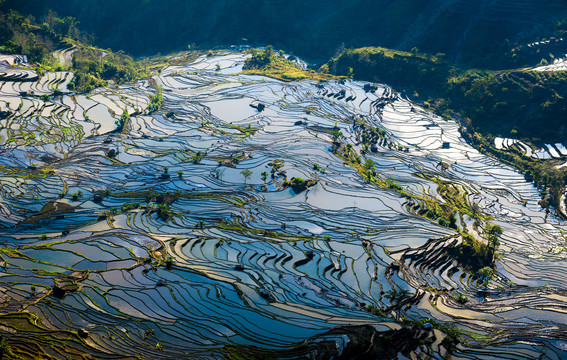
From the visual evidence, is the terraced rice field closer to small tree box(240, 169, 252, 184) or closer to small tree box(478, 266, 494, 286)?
small tree box(240, 169, 252, 184)

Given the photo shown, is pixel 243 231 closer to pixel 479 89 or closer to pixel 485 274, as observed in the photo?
pixel 485 274

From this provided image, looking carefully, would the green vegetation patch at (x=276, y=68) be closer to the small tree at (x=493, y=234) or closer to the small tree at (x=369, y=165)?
the small tree at (x=369, y=165)

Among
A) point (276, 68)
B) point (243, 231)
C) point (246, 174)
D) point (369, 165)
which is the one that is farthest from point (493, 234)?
point (276, 68)

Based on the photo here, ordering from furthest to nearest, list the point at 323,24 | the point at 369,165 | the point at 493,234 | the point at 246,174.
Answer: the point at 323,24 < the point at 369,165 < the point at 246,174 < the point at 493,234

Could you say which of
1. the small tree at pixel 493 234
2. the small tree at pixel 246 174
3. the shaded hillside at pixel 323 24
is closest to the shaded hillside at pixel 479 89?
the shaded hillside at pixel 323 24

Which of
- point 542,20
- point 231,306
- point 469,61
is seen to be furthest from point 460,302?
point 542,20
